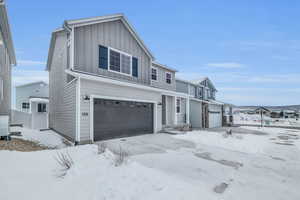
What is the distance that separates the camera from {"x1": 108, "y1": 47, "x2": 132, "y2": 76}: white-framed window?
31.2 feet

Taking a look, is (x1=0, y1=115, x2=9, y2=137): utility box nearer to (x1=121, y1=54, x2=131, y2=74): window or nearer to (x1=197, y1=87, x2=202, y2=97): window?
(x1=121, y1=54, x2=131, y2=74): window

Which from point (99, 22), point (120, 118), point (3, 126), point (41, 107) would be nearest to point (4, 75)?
point (3, 126)

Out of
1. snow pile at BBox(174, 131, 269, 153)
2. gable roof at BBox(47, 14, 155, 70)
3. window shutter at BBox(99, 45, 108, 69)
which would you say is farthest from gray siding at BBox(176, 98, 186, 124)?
window shutter at BBox(99, 45, 108, 69)

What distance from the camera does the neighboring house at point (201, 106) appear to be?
1534cm

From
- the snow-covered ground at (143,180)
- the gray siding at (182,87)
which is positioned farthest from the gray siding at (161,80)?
the snow-covered ground at (143,180)

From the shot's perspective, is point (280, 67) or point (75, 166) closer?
point (75, 166)

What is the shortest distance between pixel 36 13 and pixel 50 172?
1341cm

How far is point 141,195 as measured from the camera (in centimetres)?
261

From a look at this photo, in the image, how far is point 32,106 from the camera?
1559 cm

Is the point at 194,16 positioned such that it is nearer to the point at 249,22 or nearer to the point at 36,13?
the point at 249,22

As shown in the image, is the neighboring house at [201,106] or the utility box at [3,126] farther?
the neighboring house at [201,106]

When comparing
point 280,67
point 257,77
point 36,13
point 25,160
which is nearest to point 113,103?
point 25,160

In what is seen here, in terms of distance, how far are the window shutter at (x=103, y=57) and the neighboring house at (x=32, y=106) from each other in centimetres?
1045

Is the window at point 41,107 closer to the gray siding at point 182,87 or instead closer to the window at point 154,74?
the window at point 154,74
